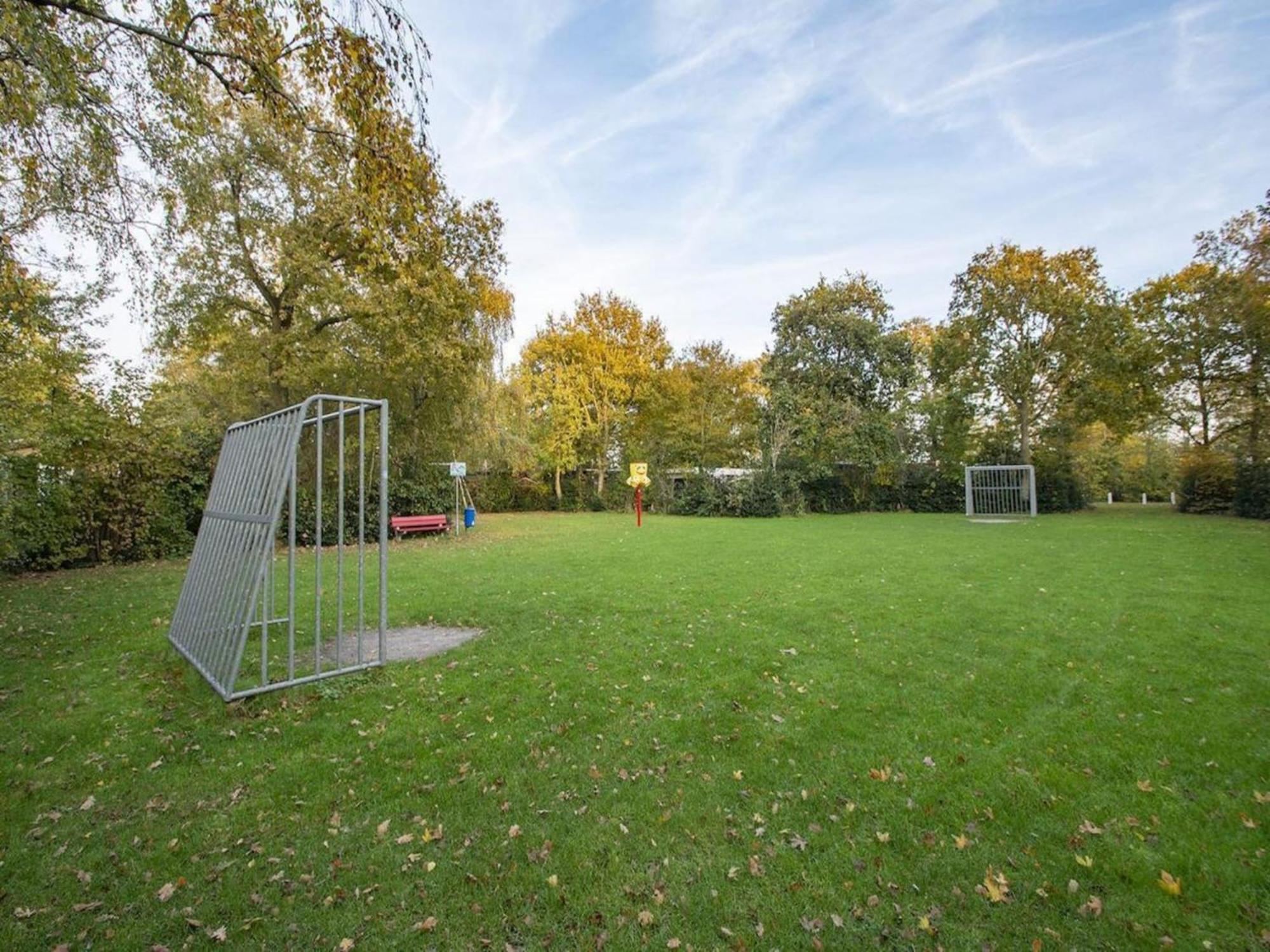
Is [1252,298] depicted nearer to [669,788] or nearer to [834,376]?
[834,376]

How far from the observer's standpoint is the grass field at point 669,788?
225 cm

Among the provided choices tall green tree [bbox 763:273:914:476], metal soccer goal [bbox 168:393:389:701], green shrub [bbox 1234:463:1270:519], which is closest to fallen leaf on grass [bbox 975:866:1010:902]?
metal soccer goal [bbox 168:393:389:701]

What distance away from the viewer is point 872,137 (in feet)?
38.0

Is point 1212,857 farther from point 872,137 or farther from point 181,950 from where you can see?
point 872,137

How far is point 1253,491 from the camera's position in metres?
19.1

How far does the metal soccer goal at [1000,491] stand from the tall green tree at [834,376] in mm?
3513

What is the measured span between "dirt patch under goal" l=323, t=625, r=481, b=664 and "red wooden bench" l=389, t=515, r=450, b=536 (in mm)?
9439

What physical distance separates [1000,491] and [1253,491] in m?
7.02

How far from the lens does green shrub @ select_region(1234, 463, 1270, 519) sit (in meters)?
18.6

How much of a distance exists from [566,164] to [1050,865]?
12717mm

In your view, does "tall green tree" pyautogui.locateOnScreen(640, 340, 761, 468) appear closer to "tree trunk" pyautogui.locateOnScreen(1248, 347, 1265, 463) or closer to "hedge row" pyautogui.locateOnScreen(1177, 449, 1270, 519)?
"hedge row" pyautogui.locateOnScreen(1177, 449, 1270, 519)

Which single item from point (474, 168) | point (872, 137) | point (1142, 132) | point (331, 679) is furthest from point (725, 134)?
point (331, 679)

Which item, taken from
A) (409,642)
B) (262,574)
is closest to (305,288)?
(409,642)

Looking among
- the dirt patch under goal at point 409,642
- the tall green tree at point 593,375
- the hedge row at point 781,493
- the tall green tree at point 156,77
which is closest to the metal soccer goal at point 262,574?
the dirt patch under goal at point 409,642
